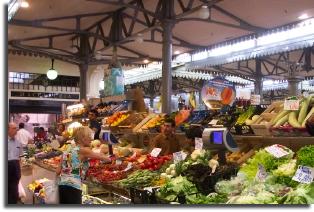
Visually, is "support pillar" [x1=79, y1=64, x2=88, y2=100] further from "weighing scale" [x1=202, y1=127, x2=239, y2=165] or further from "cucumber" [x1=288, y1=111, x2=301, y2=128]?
"cucumber" [x1=288, y1=111, x2=301, y2=128]

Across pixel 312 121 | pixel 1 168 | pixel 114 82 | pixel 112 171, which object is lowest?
pixel 112 171

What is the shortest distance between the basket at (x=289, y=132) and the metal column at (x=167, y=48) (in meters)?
4.11

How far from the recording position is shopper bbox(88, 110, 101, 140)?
8155 mm

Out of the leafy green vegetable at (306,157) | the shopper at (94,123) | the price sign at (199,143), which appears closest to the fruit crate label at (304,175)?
the leafy green vegetable at (306,157)

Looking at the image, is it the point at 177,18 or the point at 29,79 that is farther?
the point at 29,79

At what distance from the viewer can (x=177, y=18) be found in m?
7.89

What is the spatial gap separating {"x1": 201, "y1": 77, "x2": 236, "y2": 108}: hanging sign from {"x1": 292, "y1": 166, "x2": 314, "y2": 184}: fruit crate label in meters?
2.48

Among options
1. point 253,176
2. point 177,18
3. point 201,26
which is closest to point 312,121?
point 253,176

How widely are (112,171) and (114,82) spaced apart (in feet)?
12.4

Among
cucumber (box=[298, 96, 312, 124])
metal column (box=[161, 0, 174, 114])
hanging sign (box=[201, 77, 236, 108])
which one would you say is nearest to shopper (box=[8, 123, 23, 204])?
metal column (box=[161, 0, 174, 114])

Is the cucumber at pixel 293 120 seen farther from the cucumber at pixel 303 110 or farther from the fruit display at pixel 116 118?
the fruit display at pixel 116 118

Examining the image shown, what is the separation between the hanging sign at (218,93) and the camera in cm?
559

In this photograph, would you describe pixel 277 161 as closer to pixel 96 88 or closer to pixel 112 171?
pixel 112 171

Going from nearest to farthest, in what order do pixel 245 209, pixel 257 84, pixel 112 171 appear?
pixel 245 209 → pixel 112 171 → pixel 257 84
